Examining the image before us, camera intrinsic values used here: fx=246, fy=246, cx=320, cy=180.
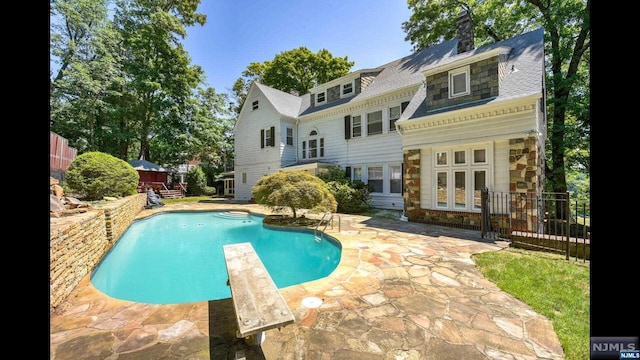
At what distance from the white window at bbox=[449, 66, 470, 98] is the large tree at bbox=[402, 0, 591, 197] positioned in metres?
7.84

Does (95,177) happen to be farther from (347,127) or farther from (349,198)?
(347,127)

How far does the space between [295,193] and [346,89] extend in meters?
9.99

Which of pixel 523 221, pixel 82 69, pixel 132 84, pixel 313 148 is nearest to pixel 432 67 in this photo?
pixel 523 221

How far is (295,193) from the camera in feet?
30.6

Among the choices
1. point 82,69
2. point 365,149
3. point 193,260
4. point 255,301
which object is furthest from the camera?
point 82,69

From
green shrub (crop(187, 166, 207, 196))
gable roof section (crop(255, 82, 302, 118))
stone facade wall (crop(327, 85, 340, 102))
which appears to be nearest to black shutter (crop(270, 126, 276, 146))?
gable roof section (crop(255, 82, 302, 118))

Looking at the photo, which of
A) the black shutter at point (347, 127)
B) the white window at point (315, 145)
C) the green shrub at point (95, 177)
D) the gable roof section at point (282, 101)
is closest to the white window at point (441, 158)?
the black shutter at point (347, 127)

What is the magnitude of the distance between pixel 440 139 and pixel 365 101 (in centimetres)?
619

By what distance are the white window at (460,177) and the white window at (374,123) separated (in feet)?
16.4

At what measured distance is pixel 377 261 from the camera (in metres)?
5.10

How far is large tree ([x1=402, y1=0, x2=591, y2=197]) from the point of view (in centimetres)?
1302

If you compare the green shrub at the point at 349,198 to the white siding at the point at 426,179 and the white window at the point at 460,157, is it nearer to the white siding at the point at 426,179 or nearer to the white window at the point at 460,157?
the white siding at the point at 426,179

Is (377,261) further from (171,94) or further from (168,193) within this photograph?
(171,94)
